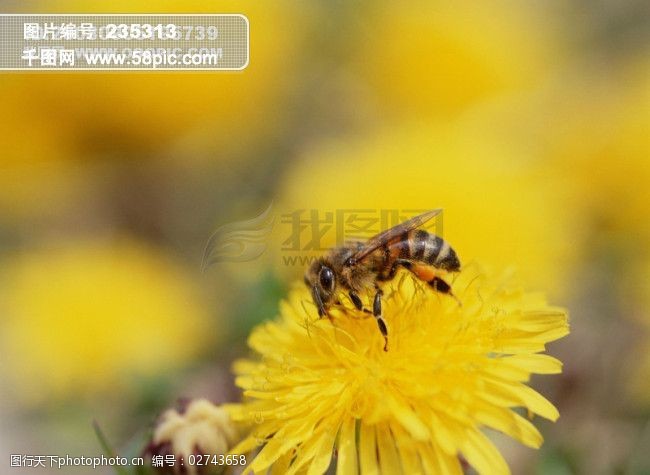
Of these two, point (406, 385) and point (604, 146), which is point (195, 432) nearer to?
point (406, 385)

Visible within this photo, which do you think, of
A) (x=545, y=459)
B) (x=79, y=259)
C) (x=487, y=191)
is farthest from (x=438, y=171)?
(x=79, y=259)

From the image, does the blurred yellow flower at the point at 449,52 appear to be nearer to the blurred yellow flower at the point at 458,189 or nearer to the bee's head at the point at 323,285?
the blurred yellow flower at the point at 458,189

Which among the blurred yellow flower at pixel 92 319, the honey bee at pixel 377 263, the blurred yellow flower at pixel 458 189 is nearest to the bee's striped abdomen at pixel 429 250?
the honey bee at pixel 377 263

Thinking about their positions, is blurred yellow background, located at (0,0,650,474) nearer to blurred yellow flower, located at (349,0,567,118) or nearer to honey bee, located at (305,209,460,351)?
blurred yellow flower, located at (349,0,567,118)

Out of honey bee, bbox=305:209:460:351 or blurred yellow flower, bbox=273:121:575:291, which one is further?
blurred yellow flower, bbox=273:121:575:291

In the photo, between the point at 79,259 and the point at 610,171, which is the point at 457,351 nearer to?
the point at 610,171

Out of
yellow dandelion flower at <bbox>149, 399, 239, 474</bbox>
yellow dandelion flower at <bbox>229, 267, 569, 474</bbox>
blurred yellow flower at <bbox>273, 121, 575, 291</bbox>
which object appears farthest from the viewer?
blurred yellow flower at <bbox>273, 121, 575, 291</bbox>

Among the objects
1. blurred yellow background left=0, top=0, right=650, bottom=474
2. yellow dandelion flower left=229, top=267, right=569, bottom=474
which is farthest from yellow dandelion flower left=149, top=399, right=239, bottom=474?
blurred yellow background left=0, top=0, right=650, bottom=474
